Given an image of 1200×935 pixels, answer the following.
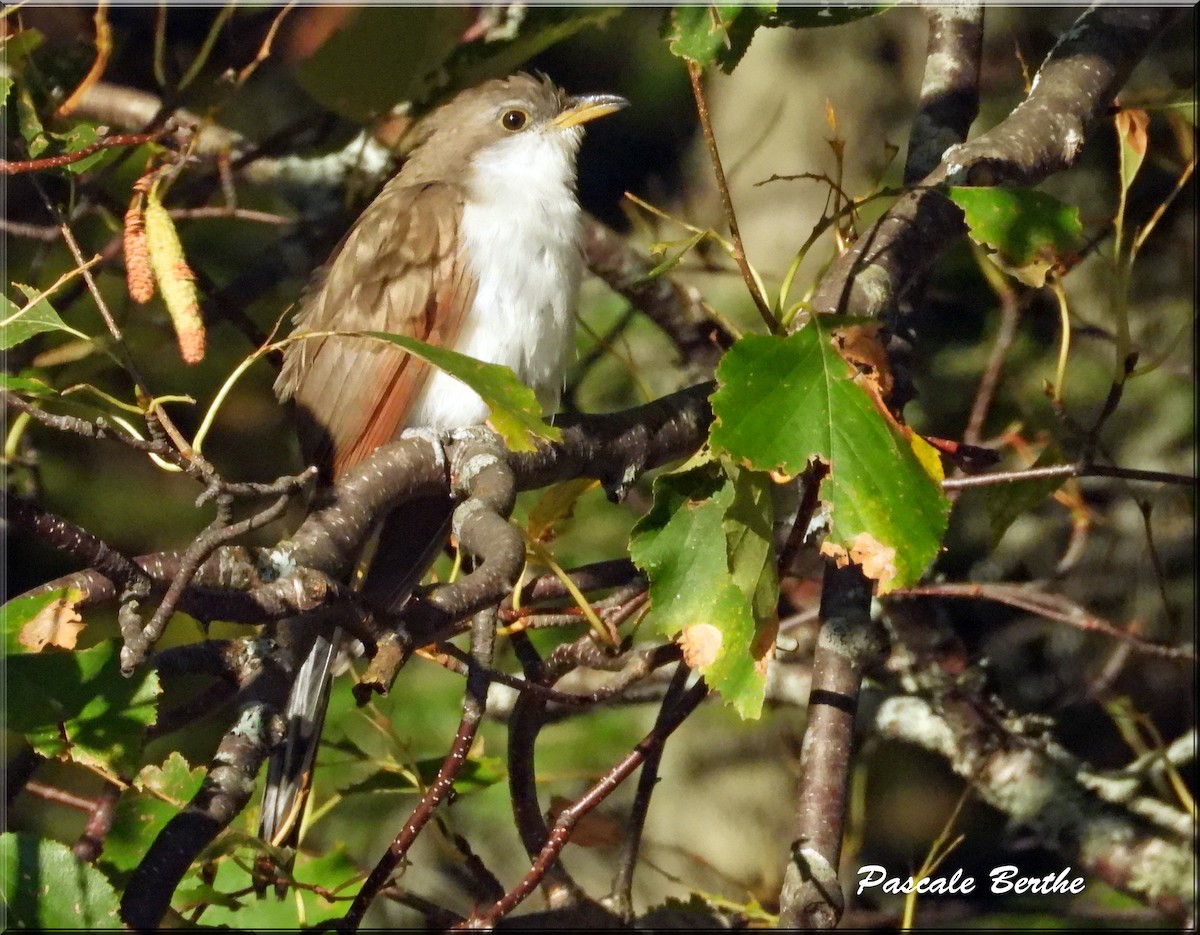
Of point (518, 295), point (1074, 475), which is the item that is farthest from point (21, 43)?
point (1074, 475)

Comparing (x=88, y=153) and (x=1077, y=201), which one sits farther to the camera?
(x=1077, y=201)

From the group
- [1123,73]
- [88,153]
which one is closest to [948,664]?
[1123,73]

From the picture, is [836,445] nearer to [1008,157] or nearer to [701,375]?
[1008,157]

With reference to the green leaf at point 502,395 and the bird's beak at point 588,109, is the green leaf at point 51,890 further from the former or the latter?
the bird's beak at point 588,109

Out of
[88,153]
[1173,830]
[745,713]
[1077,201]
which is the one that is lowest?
[745,713]

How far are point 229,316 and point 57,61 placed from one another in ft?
3.03

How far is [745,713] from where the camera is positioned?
2.07 m

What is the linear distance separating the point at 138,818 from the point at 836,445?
4.26 feet

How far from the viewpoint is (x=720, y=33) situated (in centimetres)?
236

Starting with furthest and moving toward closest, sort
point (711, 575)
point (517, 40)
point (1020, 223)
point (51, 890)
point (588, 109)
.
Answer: point (588, 109) < point (517, 40) < point (1020, 223) < point (711, 575) < point (51, 890)

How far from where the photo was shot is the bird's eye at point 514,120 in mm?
4023

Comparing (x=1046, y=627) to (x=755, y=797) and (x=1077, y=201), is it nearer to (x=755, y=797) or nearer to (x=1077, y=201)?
(x=755, y=797)

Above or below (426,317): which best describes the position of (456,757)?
below

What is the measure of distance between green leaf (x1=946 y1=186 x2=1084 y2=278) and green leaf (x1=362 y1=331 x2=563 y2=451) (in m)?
0.85
